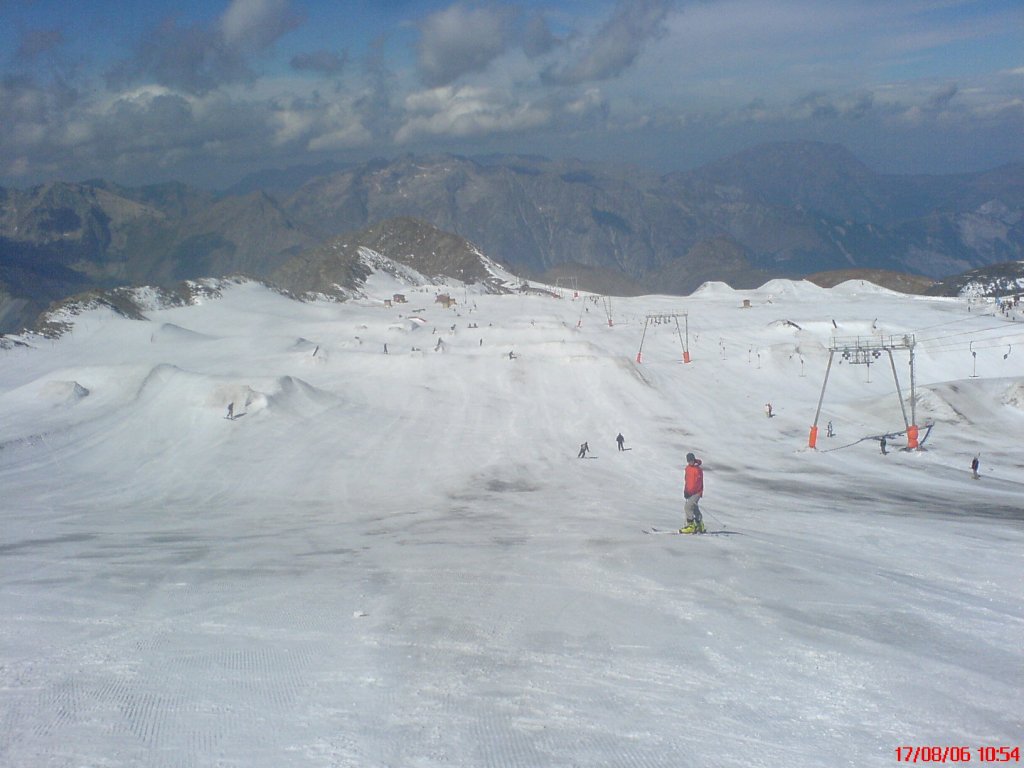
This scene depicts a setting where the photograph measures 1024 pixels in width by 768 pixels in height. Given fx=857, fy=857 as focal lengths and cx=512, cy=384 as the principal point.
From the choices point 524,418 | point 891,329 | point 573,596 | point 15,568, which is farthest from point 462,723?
point 891,329

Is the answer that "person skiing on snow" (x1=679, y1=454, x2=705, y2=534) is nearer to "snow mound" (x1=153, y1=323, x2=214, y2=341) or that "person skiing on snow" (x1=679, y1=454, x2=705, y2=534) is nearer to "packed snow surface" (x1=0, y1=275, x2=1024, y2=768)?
"packed snow surface" (x1=0, y1=275, x2=1024, y2=768)

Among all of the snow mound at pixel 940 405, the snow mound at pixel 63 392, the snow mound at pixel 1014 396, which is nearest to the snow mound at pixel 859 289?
the snow mound at pixel 1014 396

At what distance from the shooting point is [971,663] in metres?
10.2

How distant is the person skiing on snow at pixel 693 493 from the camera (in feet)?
57.3

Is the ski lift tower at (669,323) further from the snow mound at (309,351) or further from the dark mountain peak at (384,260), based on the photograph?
the dark mountain peak at (384,260)

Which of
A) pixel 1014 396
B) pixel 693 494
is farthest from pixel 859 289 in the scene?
pixel 693 494

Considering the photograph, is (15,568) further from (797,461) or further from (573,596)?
(797,461)

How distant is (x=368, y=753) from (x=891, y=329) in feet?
288

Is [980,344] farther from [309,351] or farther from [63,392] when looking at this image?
[63,392]

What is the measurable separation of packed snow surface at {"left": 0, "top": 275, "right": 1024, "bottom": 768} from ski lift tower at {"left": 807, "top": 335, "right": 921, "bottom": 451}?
0.96 meters
